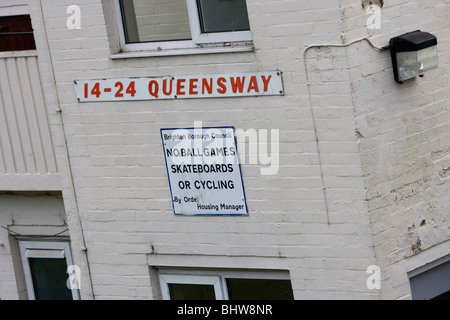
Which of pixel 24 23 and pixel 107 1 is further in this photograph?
pixel 24 23

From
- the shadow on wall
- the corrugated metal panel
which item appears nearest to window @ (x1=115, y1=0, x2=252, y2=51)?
the shadow on wall

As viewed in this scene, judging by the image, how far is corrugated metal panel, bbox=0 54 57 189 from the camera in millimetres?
9016

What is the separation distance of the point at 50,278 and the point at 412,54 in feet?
14.8

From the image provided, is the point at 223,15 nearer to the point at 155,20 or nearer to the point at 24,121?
the point at 155,20

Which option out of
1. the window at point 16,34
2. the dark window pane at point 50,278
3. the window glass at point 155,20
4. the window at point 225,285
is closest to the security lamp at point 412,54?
the window glass at point 155,20

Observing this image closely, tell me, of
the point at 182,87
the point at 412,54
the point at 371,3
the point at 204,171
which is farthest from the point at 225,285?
the point at 371,3

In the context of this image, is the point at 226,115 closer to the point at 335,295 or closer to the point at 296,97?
the point at 296,97

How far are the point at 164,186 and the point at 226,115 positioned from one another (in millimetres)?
887

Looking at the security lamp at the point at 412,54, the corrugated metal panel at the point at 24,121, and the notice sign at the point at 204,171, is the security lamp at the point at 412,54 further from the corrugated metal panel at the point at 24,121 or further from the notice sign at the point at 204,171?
the corrugated metal panel at the point at 24,121

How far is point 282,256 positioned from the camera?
7.95 m
